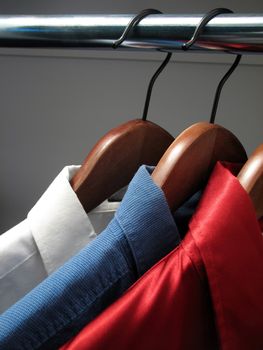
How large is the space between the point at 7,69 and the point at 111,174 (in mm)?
692

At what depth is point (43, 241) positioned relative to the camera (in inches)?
14.9

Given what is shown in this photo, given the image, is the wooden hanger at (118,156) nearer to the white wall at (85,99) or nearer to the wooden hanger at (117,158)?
the wooden hanger at (117,158)

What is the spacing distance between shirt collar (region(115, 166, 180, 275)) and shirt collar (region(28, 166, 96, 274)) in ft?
0.34

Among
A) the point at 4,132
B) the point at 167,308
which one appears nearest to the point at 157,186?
the point at 167,308

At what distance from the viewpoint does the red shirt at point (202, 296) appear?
252 millimetres

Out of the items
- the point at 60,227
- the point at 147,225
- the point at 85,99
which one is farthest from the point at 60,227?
the point at 85,99

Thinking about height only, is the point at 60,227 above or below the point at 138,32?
below

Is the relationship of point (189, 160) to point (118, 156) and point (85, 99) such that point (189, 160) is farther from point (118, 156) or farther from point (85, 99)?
point (85, 99)

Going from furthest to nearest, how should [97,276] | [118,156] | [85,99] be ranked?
[85,99] → [118,156] → [97,276]

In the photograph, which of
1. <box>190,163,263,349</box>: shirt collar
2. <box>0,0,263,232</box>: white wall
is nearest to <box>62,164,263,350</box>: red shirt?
<box>190,163,263,349</box>: shirt collar

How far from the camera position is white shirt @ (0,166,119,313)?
38cm

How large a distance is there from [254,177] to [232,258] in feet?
0.21

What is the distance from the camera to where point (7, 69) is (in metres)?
0.99

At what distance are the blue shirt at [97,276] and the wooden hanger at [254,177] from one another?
63 millimetres
